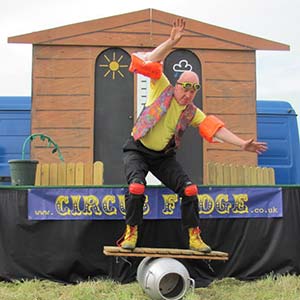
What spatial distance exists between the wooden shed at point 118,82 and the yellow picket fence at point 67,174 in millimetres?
1361

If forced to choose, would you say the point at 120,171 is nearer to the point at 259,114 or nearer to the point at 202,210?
the point at 202,210

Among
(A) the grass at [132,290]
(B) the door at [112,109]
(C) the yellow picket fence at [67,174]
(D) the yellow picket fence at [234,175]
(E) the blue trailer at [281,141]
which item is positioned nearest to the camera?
(A) the grass at [132,290]

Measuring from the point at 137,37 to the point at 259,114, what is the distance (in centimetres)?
266

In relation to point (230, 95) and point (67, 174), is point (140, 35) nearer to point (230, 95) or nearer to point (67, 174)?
point (230, 95)

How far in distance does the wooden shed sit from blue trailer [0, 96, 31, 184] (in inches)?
51.4

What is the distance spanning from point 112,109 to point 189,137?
3.99 feet

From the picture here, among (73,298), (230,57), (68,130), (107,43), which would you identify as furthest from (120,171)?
(73,298)

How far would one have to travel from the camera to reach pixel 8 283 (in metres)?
4.89

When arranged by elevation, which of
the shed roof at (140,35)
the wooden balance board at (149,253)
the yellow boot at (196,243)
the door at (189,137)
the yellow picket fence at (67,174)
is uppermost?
the shed roof at (140,35)

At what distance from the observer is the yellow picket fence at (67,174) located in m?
5.35

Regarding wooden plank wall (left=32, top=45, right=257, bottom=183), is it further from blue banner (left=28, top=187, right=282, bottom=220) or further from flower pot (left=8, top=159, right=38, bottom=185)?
blue banner (left=28, top=187, right=282, bottom=220)

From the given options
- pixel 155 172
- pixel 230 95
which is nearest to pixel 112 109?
pixel 230 95

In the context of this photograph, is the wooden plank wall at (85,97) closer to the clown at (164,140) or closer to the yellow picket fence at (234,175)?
the yellow picket fence at (234,175)

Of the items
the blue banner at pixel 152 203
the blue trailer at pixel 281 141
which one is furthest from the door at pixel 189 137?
the blue banner at pixel 152 203
